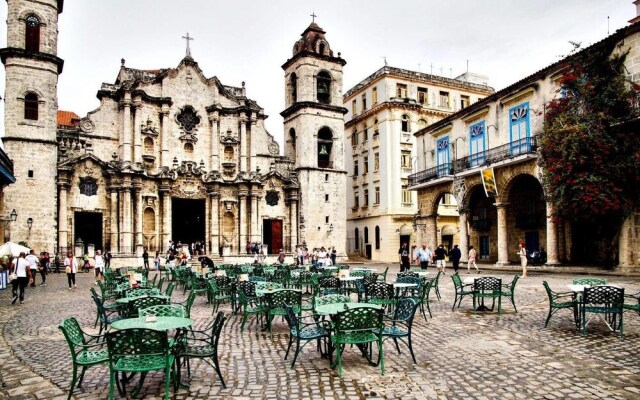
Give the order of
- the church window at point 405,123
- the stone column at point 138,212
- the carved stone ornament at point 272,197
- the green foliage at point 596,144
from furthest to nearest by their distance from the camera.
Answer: the church window at point 405,123 → the carved stone ornament at point 272,197 → the stone column at point 138,212 → the green foliage at point 596,144

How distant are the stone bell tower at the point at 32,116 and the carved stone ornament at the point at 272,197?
48.6 feet

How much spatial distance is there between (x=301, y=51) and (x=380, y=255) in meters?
18.2

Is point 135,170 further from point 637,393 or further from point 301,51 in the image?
point 637,393

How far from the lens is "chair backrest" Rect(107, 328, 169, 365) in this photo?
16.8 ft

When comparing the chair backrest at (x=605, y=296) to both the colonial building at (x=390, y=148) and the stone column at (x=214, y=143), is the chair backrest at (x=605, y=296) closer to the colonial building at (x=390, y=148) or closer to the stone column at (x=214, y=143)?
the colonial building at (x=390, y=148)

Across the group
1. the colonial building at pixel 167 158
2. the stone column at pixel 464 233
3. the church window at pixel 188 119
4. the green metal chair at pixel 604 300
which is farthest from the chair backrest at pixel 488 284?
the church window at pixel 188 119

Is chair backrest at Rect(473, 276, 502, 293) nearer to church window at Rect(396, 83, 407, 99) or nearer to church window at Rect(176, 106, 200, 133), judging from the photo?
church window at Rect(176, 106, 200, 133)

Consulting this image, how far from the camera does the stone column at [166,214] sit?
3350 cm

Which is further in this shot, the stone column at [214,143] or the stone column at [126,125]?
the stone column at [214,143]

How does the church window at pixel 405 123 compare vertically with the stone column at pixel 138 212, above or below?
above

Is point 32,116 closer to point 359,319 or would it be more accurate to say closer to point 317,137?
point 317,137

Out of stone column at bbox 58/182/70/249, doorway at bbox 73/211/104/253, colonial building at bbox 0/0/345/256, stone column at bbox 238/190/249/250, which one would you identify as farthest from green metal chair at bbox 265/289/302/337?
stone column at bbox 238/190/249/250

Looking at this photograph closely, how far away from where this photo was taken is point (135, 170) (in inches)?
1278

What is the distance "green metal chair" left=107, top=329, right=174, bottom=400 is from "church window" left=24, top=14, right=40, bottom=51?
101 ft
